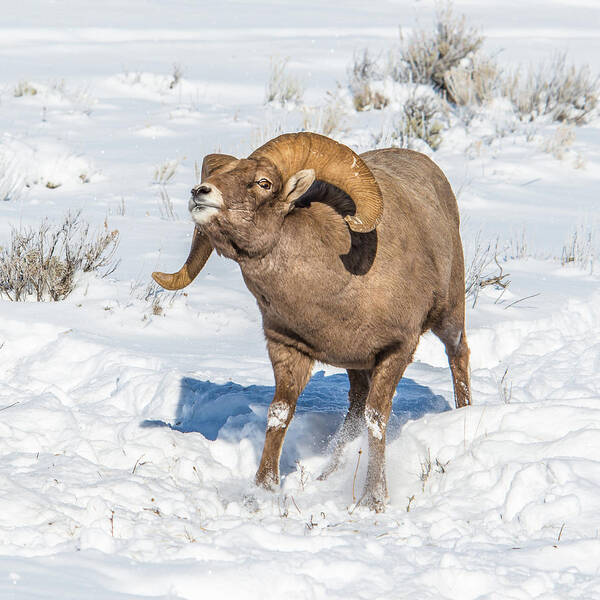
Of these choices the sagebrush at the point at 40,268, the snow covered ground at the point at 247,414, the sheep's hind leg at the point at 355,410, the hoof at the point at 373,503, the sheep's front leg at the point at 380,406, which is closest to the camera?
the snow covered ground at the point at 247,414

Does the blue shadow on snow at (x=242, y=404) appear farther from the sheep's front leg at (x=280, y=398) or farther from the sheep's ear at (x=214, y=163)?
the sheep's ear at (x=214, y=163)

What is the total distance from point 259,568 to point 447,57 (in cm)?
1354

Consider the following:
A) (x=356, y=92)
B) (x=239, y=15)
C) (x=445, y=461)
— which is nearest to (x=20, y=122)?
(x=356, y=92)

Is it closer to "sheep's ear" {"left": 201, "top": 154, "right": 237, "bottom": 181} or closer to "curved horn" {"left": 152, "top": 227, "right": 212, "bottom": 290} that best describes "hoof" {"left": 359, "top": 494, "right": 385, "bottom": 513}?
"curved horn" {"left": 152, "top": 227, "right": 212, "bottom": 290}

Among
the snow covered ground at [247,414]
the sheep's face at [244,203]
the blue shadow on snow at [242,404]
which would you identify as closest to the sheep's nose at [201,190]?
the sheep's face at [244,203]

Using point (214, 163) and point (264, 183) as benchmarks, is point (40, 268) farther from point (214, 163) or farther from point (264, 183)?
point (264, 183)

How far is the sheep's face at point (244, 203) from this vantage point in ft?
12.2

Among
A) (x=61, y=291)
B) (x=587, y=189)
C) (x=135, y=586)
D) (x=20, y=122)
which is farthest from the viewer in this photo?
(x=20, y=122)

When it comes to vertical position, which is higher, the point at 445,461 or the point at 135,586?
the point at 135,586

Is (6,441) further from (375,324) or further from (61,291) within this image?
(61,291)

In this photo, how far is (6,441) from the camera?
4578mm

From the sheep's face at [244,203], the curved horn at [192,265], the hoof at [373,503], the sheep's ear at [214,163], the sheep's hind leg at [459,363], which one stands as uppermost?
the sheep's ear at [214,163]

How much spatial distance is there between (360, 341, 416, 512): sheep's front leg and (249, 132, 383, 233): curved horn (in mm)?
846

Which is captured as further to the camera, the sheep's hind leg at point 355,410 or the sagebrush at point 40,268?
the sagebrush at point 40,268
